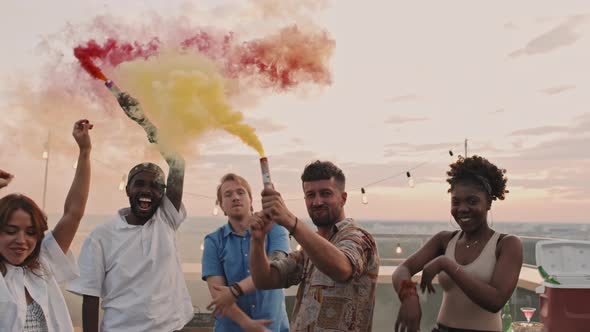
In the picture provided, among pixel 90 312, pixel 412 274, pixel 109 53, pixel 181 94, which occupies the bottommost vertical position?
pixel 90 312

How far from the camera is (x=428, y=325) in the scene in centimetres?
680

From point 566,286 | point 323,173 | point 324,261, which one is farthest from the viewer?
point 566,286

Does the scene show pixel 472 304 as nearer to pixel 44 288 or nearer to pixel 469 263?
pixel 469 263

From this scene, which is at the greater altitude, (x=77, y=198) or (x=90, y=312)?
(x=77, y=198)

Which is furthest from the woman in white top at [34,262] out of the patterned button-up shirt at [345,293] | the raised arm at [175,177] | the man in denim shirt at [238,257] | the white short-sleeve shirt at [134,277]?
the patterned button-up shirt at [345,293]

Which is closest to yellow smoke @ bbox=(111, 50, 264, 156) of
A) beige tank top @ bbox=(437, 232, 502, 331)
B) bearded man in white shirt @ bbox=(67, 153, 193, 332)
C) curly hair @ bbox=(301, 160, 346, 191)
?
bearded man in white shirt @ bbox=(67, 153, 193, 332)

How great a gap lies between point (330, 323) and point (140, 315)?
967 mm

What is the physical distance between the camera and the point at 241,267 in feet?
9.18

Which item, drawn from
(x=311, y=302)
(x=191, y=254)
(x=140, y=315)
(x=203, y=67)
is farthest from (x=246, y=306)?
(x=191, y=254)

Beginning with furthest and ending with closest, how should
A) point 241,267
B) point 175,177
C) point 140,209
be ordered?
point 241,267
point 175,177
point 140,209

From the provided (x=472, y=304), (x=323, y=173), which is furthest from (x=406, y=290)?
(x=323, y=173)

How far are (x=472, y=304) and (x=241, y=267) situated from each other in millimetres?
1235

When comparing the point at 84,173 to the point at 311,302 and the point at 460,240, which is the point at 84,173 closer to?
the point at 311,302

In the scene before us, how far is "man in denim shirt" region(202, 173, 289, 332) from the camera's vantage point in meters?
2.70
